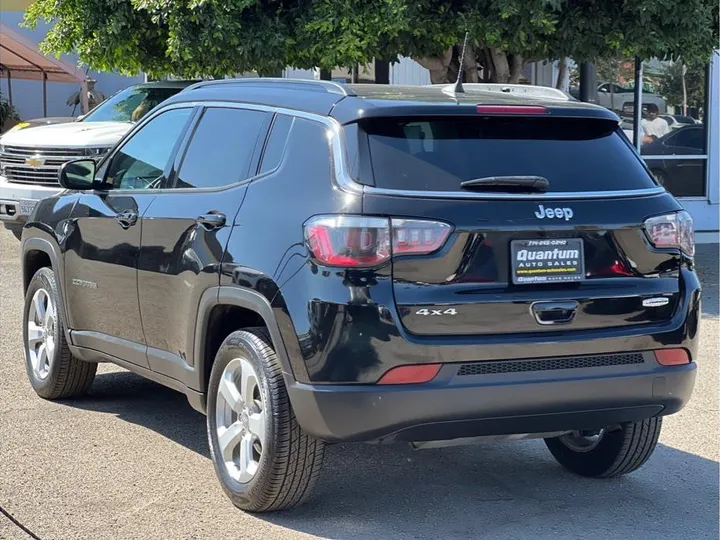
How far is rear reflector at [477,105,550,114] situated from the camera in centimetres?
465

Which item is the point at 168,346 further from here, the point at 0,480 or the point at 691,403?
the point at 691,403

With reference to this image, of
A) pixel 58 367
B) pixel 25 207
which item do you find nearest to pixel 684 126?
pixel 25 207

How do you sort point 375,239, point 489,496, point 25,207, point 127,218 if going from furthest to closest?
point 25,207, point 127,218, point 489,496, point 375,239

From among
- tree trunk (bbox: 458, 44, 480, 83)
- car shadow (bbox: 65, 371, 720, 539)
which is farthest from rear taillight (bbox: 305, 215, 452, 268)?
tree trunk (bbox: 458, 44, 480, 83)

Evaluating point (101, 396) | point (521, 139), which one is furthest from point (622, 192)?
point (101, 396)

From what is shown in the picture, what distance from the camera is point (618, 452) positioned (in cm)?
540

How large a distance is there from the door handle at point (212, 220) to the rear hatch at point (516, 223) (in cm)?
85

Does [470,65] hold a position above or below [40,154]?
above

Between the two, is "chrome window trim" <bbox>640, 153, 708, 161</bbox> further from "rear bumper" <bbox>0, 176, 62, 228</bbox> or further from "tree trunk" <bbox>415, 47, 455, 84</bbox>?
"rear bumper" <bbox>0, 176, 62, 228</bbox>

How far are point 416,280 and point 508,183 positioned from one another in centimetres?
60

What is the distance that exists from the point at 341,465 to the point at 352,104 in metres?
1.99

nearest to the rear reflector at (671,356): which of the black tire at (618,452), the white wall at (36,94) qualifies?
the black tire at (618,452)

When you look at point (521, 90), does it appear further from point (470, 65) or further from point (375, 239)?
point (470, 65)

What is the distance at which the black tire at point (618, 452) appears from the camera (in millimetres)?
5328
